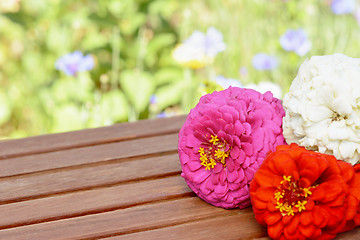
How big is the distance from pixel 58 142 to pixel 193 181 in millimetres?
524

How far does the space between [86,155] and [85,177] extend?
0.12 metres

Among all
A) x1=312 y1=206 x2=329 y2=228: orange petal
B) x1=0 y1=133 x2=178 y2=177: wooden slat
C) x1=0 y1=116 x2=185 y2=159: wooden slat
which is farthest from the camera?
x1=0 y1=116 x2=185 y2=159: wooden slat

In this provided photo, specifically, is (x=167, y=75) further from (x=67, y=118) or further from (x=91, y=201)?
(x=91, y=201)

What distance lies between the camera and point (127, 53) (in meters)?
2.62

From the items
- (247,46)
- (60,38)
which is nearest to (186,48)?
(247,46)

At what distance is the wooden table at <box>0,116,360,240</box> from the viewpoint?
1.12m

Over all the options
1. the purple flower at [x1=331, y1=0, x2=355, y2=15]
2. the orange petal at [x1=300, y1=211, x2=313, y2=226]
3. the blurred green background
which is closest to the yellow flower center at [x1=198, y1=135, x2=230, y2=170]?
the orange petal at [x1=300, y1=211, x2=313, y2=226]

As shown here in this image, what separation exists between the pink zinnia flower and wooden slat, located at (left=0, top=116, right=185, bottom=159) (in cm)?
39

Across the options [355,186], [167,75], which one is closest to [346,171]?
[355,186]

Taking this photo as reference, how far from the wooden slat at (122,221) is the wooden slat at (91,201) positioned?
22mm

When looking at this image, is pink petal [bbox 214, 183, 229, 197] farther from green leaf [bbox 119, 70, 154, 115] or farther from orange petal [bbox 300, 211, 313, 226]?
green leaf [bbox 119, 70, 154, 115]

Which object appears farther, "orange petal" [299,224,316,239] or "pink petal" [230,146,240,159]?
"pink petal" [230,146,240,159]

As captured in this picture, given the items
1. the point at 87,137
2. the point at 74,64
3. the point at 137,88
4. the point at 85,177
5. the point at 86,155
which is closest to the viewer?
the point at 85,177

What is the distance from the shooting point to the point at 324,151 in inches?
42.7
